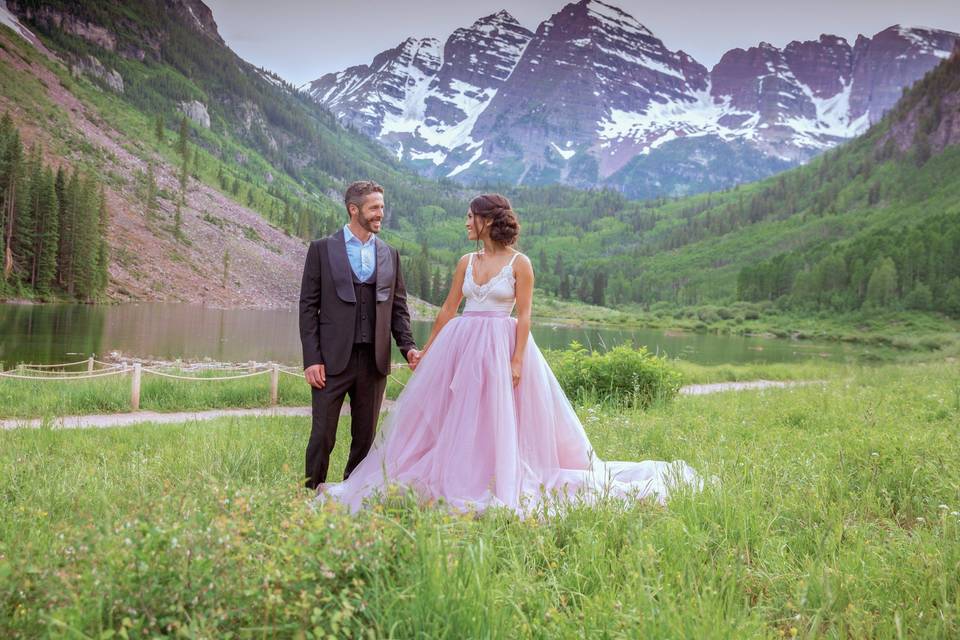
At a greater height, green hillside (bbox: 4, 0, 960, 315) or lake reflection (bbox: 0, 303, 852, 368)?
green hillside (bbox: 4, 0, 960, 315)

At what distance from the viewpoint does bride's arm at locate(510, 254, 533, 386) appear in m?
5.11

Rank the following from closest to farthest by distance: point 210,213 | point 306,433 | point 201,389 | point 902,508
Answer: point 902,508
point 306,433
point 201,389
point 210,213

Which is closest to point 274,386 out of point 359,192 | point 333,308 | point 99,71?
point 333,308

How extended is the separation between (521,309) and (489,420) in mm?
952

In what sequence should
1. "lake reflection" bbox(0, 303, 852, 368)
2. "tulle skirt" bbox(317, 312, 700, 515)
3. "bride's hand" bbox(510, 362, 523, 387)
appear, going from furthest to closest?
"lake reflection" bbox(0, 303, 852, 368) < "bride's hand" bbox(510, 362, 523, 387) < "tulle skirt" bbox(317, 312, 700, 515)

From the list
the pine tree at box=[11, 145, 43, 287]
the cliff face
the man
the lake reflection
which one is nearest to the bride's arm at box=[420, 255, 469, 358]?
the man

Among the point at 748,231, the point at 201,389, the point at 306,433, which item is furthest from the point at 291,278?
the point at 748,231

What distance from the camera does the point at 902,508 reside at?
4.45 m

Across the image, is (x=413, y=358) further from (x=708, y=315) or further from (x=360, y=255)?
(x=708, y=315)

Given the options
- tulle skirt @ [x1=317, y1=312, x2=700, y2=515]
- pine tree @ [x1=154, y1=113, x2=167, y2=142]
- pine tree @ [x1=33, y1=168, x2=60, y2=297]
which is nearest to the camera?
tulle skirt @ [x1=317, y1=312, x2=700, y2=515]

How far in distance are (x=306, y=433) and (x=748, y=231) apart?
685 ft

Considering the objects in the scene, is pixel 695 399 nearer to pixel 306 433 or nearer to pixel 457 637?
pixel 306 433

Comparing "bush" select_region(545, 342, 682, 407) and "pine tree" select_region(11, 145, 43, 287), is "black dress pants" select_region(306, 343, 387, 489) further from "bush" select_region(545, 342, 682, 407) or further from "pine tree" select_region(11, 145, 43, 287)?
"pine tree" select_region(11, 145, 43, 287)

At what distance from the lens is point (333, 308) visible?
526 cm
